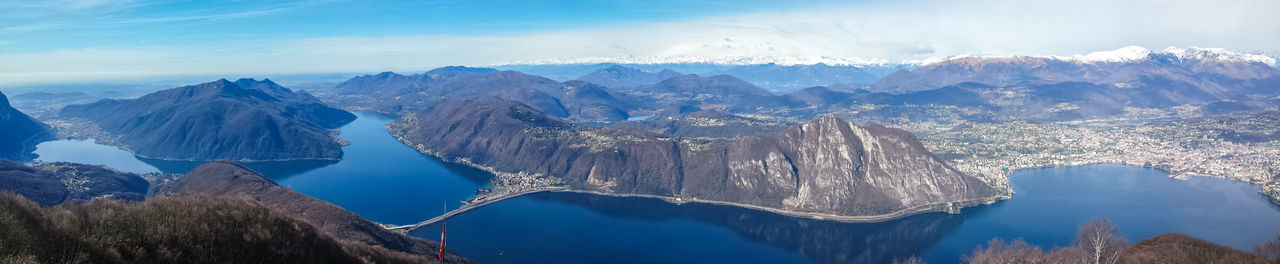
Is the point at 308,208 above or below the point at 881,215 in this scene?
above

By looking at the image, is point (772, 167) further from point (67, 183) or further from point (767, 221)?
point (67, 183)

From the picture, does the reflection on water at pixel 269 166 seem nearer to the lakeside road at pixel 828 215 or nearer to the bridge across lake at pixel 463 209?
the bridge across lake at pixel 463 209

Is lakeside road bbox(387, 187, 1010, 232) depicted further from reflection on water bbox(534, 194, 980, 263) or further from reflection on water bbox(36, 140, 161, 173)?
reflection on water bbox(36, 140, 161, 173)

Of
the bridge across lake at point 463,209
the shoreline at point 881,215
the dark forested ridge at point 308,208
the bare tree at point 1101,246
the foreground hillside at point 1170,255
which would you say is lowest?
the bridge across lake at point 463,209

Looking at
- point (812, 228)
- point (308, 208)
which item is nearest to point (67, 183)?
point (308, 208)

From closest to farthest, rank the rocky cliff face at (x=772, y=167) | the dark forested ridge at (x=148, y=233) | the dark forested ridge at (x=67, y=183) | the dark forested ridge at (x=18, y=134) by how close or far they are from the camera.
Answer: the dark forested ridge at (x=148, y=233) < the dark forested ridge at (x=67, y=183) < the rocky cliff face at (x=772, y=167) < the dark forested ridge at (x=18, y=134)

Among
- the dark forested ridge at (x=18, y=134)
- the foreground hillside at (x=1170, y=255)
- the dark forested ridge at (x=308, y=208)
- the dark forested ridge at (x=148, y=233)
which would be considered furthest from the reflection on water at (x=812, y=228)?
the dark forested ridge at (x=18, y=134)
